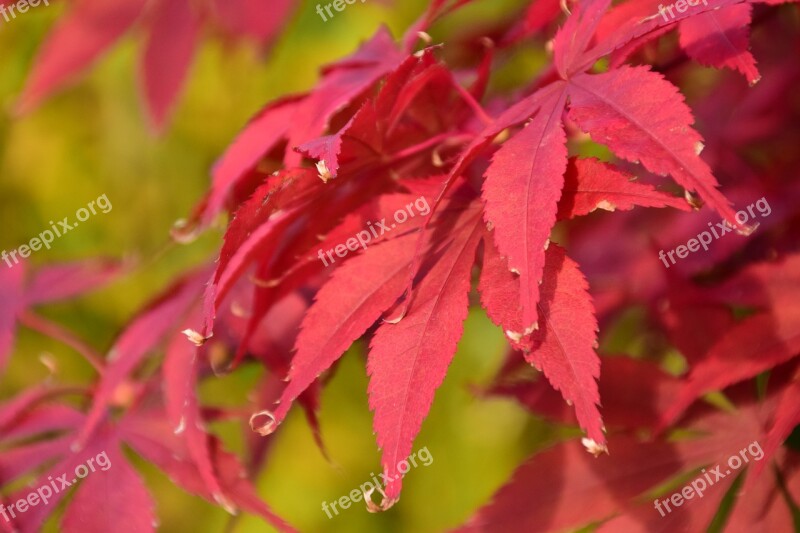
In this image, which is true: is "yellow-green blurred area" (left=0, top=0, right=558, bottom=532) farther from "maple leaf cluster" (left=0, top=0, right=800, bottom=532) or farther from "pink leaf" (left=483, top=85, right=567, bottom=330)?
"pink leaf" (left=483, top=85, right=567, bottom=330)

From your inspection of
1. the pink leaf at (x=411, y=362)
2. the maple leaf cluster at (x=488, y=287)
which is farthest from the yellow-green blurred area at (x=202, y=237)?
the pink leaf at (x=411, y=362)

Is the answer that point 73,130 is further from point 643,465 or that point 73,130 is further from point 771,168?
point 643,465

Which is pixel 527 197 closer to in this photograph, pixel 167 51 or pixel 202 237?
pixel 167 51

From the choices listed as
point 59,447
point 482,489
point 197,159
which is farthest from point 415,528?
point 59,447

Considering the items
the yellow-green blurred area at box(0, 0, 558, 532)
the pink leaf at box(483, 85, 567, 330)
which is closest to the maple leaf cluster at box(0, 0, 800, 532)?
the pink leaf at box(483, 85, 567, 330)

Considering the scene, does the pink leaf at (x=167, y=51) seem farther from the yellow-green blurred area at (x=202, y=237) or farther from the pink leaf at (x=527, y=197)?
the yellow-green blurred area at (x=202, y=237)
